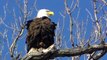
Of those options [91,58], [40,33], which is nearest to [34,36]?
[40,33]

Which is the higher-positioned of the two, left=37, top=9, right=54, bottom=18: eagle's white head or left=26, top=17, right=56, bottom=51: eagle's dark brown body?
left=37, top=9, right=54, bottom=18: eagle's white head

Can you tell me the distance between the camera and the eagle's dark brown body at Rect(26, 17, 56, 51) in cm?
396

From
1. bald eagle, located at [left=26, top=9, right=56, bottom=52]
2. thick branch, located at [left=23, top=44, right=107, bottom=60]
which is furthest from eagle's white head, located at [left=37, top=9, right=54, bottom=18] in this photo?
thick branch, located at [left=23, top=44, right=107, bottom=60]

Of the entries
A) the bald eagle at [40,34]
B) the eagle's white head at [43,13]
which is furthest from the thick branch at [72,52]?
the eagle's white head at [43,13]

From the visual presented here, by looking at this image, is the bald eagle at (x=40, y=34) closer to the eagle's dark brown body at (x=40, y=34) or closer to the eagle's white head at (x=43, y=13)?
the eagle's dark brown body at (x=40, y=34)

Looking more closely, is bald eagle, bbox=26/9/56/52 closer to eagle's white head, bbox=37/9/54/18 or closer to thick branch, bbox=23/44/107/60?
eagle's white head, bbox=37/9/54/18

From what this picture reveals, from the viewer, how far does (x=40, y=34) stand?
4023 mm

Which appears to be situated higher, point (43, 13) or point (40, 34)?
point (43, 13)

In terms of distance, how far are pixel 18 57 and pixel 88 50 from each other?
67 centimetres

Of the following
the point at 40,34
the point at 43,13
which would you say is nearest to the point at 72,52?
the point at 40,34

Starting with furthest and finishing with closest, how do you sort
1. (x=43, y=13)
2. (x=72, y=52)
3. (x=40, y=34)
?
(x=43, y=13), (x=40, y=34), (x=72, y=52)

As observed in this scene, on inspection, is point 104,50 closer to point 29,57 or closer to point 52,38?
point 29,57

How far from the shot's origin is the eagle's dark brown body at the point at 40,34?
3961 mm

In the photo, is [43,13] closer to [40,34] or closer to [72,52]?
[40,34]
